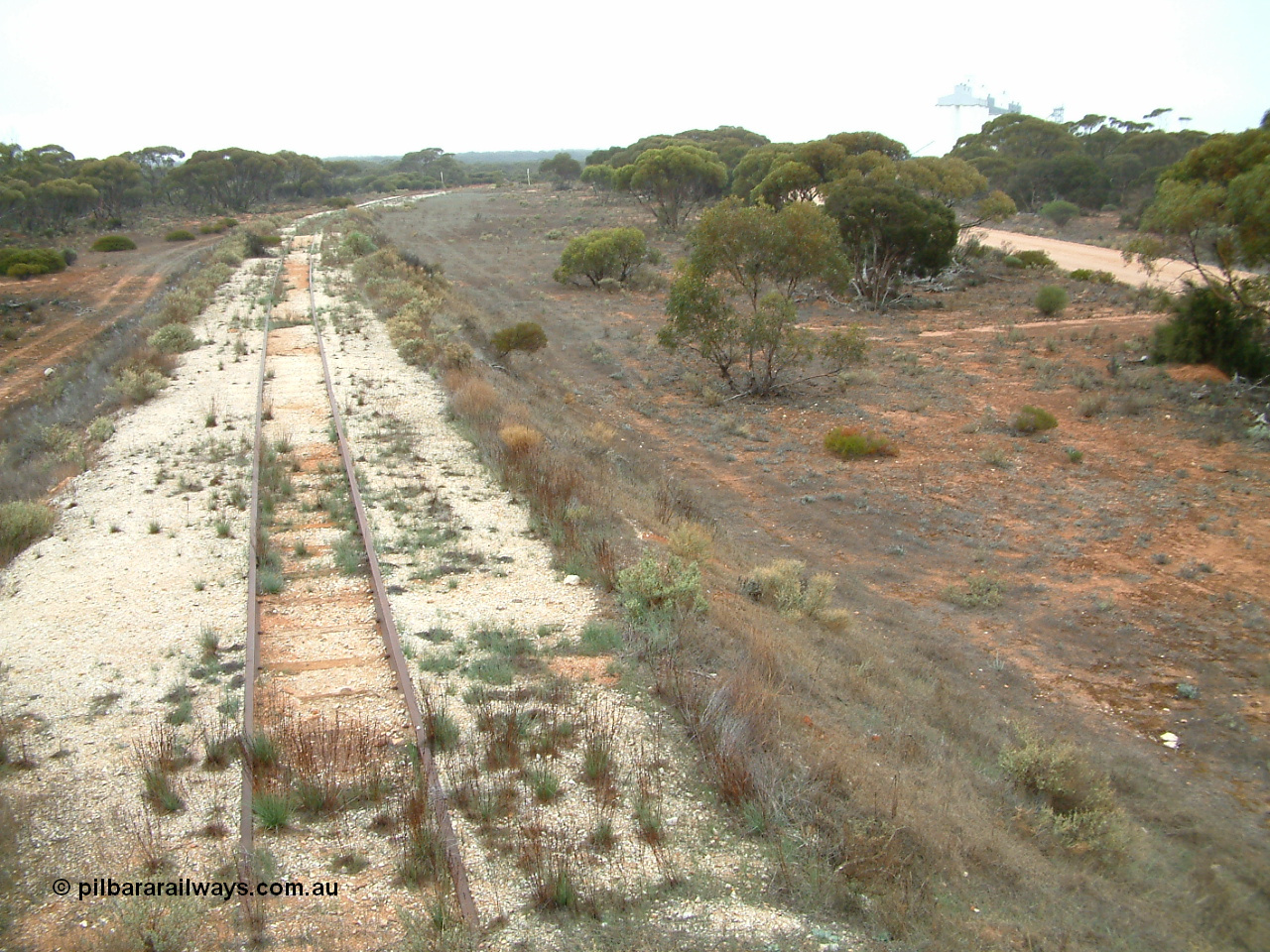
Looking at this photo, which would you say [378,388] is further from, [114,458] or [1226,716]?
[1226,716]

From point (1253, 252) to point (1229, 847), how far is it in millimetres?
14862

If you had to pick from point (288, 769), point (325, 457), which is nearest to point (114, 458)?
point (325, 457)

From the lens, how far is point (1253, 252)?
16875mm

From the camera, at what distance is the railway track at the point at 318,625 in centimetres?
514

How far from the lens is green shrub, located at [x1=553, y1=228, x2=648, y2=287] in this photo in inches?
1321

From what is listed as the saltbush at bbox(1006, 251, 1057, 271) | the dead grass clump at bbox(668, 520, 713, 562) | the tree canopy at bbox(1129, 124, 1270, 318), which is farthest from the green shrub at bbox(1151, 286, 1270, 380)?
the dead grass clump at bbox(668, 520, 713, 562)

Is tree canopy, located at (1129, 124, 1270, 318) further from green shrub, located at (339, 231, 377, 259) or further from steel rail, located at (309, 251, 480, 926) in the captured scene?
green shrub, located at (339, 231, 377, 259)

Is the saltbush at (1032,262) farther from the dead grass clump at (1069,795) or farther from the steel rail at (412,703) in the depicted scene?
the dead grass clump at (1069,795)

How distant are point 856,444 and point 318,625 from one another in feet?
37.2

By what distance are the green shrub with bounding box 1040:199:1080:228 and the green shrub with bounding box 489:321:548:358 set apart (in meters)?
40.4

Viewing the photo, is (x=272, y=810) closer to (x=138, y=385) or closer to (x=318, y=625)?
(x=318, y=625)

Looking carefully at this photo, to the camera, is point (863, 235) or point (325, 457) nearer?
point (325, 457)

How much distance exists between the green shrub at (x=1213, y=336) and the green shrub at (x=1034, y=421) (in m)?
4.96

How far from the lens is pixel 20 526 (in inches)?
365
